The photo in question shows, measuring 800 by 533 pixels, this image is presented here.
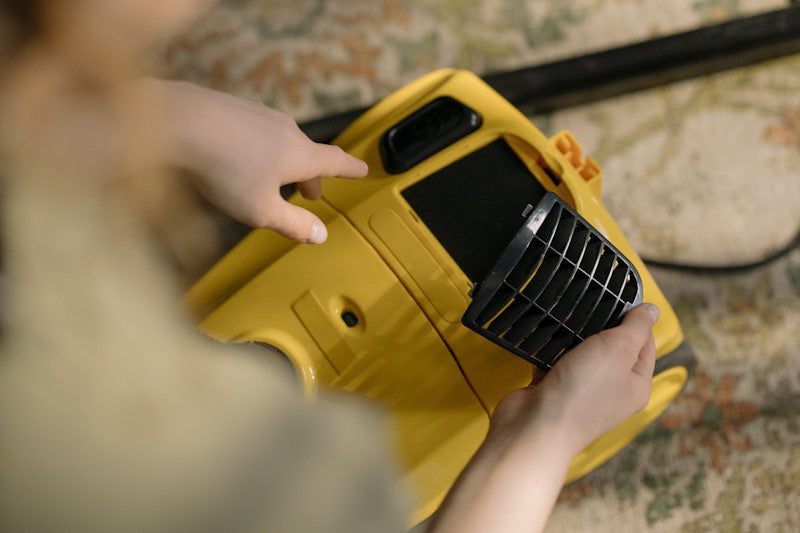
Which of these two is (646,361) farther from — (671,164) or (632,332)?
(671,164)

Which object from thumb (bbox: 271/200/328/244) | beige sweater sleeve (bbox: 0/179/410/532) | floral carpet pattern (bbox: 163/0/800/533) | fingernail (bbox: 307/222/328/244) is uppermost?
beige sweater sleeve (bbox: 0/179/410/532)

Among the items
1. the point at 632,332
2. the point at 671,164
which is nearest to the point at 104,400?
→ the point at 632,332

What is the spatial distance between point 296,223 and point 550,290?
182mm

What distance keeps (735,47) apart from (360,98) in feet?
1.46

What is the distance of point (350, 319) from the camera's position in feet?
1.78

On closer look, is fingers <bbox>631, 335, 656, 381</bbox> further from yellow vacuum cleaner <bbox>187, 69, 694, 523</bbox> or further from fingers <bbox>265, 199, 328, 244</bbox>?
fingers <bbox>265, 199, 328, 244</bbox>

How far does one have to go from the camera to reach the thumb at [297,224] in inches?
18.9

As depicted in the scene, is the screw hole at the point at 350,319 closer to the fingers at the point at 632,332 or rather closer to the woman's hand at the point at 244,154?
the woman's hand at the point at 244,154

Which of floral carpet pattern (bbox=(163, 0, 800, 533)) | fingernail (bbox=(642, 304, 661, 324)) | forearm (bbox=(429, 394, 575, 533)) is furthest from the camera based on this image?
floral carpet pattern (bbox=(163, 0, 800, 533))

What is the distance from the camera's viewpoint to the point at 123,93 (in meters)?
0.25

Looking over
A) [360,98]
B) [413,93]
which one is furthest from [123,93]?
Result: [360,98]

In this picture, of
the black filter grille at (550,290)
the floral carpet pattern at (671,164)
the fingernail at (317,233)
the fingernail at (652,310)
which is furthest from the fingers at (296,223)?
the floral carpet pattern at (671,164)

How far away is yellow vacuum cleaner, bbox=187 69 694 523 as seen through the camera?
49 centimetres

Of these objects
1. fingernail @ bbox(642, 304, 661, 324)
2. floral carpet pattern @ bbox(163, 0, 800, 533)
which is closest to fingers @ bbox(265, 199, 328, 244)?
fingernail @ bbox(642, 304, 661, 324)
